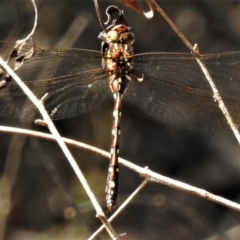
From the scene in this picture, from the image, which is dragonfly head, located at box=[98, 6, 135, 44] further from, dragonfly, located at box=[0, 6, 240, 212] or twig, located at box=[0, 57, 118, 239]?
twig, located at box=[0, 57, 118, 239]

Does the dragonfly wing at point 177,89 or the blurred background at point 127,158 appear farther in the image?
the blurred background at point 127,158

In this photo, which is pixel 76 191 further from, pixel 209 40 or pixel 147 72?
pixel 147 72

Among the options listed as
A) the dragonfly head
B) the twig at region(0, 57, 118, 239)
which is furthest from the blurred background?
the twig at region(0, 57, 118, 239)

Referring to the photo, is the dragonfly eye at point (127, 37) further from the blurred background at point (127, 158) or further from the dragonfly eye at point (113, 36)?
the blurred background at point (127, 158)

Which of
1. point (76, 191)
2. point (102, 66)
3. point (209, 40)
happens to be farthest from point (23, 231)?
point (102, 66)

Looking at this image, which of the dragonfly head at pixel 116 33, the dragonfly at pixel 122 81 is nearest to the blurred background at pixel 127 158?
the dragonfly at pixel 122 81

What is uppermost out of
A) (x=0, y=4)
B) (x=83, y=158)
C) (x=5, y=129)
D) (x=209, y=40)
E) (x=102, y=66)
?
(x=0, y=4)
